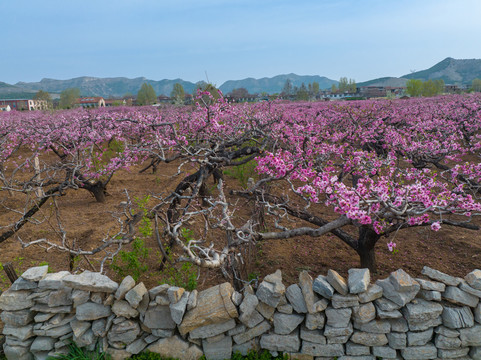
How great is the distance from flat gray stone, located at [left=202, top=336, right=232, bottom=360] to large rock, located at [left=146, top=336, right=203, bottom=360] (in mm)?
110

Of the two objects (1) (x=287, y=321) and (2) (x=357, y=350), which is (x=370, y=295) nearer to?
(2) (x=357, y=350)

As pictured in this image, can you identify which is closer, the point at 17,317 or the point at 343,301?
the point at 343,301

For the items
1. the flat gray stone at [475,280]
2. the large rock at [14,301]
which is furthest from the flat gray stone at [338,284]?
the large rock at [14,301]

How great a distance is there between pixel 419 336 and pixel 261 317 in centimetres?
183

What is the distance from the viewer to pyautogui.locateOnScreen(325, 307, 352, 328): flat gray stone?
3.47 metres

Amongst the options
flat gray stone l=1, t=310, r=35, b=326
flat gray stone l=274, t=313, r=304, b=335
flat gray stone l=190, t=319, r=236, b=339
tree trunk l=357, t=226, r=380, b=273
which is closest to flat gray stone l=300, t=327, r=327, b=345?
flat gray stone l=274, t=313, r=304, b=335

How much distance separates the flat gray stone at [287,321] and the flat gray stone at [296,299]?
0.08 m

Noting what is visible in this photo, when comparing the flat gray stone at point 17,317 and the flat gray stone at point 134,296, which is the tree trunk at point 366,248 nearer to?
the flat gray stone at point 134,296

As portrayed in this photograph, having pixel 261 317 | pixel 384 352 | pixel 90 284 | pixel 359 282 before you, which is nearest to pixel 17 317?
pixel 90 284

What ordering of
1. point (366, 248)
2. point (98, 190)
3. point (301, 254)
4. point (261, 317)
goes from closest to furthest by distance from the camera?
1. point (261, 317)
2. point (366, 248)
3. point (301, 254)
4. point (98, 190)

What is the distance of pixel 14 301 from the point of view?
3.68 metres

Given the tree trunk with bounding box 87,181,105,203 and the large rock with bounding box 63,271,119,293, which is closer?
the large rock with bounding box 63,271,119,293

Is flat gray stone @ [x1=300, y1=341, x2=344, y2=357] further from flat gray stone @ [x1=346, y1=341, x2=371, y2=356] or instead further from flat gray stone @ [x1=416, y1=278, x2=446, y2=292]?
flat gray stone @ [x1=416, y1=278, x2=446, y2=292]

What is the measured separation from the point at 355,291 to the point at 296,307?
69 cm
